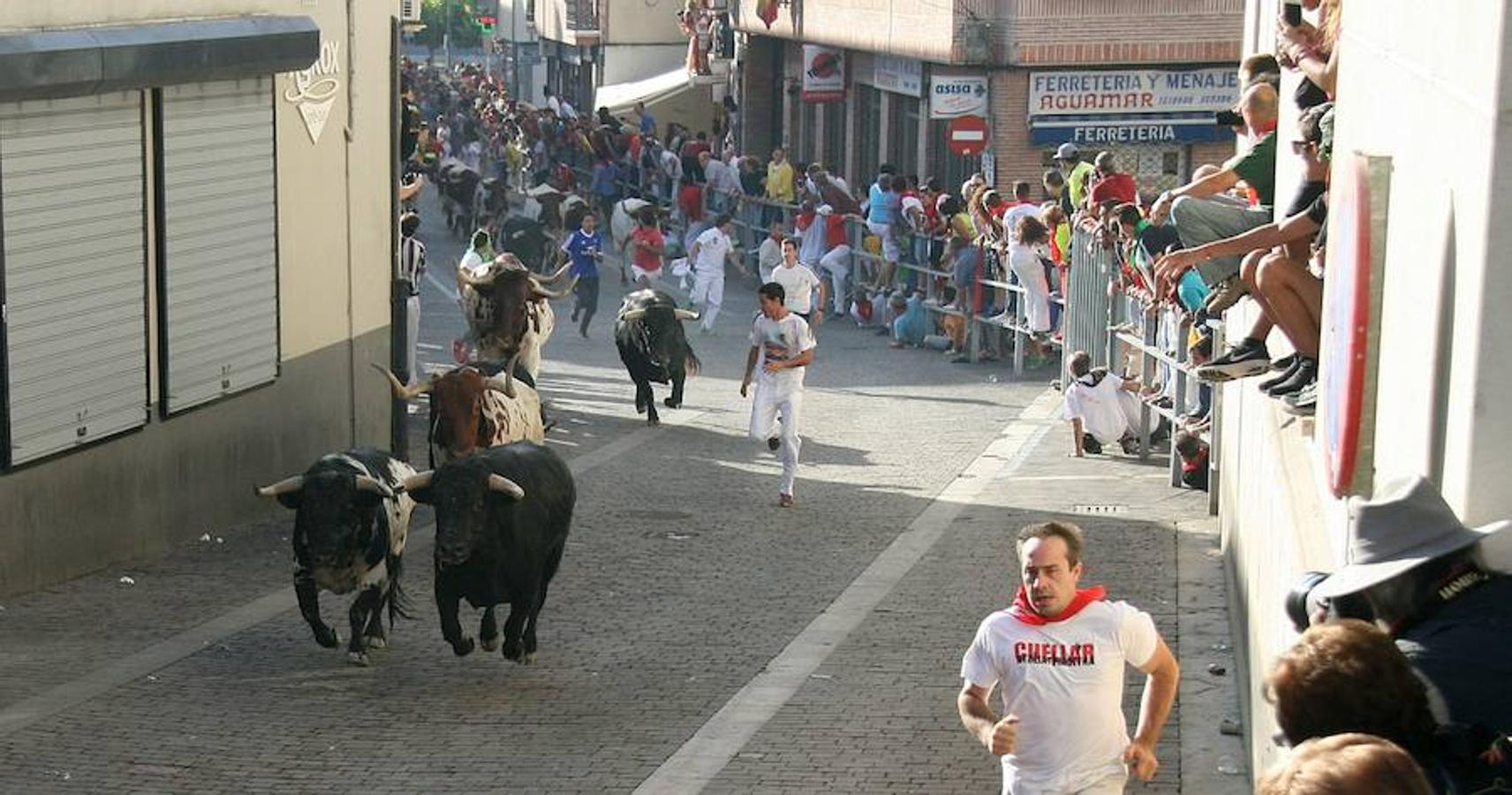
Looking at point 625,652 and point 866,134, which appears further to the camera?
point 866,134

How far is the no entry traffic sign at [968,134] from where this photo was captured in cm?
3541

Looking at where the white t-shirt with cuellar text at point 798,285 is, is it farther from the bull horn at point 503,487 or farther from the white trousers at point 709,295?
the bull horn at point 503,487

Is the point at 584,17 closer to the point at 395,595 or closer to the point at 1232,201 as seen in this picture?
the point at 395,595

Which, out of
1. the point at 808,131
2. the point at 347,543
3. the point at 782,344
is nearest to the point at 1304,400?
the point at 347,543

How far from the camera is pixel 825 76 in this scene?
146 feet

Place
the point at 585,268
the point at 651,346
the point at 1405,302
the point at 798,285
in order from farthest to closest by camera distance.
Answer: the point at 585,268, the point at 798,285, the point at 651,346, the point at 1405,302

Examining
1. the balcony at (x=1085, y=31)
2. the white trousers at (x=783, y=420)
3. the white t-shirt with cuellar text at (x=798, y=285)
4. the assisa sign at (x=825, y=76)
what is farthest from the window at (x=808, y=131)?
the white trousers at (x=783, y=420)

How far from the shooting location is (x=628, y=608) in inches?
595

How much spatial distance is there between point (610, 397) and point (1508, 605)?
20577mm

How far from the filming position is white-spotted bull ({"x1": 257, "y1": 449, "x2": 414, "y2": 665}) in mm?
13258

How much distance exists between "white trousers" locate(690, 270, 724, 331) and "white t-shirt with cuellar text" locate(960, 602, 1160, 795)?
23.9 metres

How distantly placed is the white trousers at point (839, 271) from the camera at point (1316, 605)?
88.6ft

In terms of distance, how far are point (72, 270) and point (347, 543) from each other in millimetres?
3563

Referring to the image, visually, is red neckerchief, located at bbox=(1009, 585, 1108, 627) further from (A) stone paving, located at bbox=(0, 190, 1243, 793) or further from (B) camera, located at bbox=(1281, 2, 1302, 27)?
(B) camera, located at bbox=(1281, 2, 1302, 27)
